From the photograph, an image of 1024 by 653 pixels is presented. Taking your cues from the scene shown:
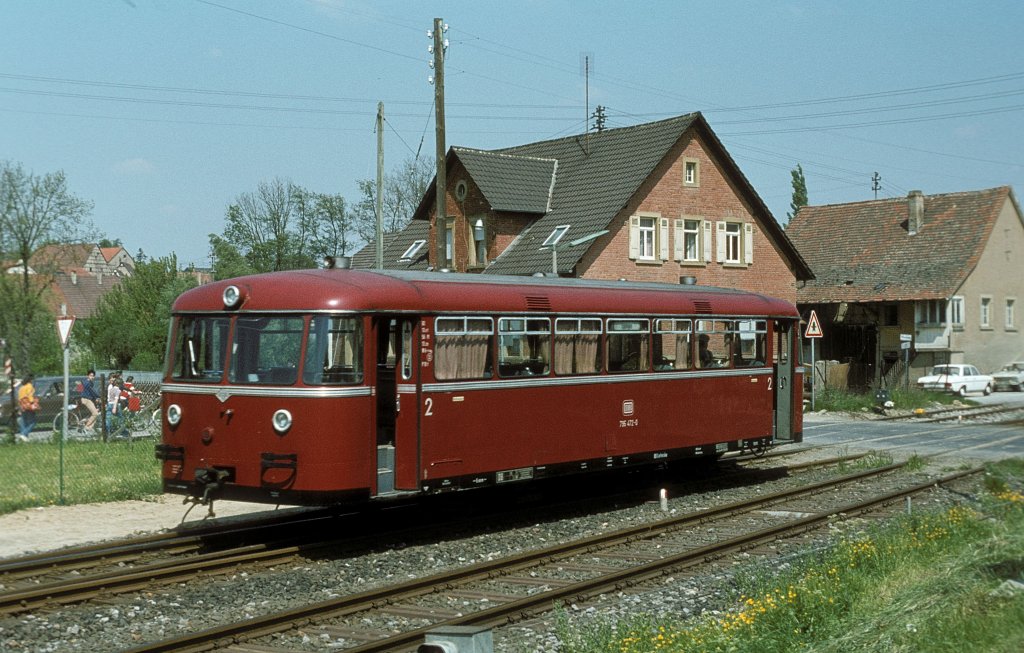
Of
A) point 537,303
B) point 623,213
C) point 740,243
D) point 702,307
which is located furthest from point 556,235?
point 537,303

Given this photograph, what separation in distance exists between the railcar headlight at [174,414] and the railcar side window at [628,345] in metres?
5.66

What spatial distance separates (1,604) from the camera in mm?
9648

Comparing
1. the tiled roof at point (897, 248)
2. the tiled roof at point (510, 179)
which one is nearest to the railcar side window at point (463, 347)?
the tiled roof at point (510, 179)

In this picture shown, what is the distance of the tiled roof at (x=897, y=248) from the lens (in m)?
48.8

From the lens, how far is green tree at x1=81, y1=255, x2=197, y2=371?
2052 inches

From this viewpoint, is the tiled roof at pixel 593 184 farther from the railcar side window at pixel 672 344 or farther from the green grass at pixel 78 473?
the railcar side window at pixel 672 344

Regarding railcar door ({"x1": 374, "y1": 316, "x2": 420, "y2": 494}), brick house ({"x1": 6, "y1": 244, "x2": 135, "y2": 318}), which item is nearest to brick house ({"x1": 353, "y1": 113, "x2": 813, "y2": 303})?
brick house ({"x1": 6, "y1": 244, "x2": 135, "y2": 318})

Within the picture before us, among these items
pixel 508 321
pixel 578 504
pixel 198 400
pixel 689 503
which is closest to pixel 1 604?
pixel 198 400

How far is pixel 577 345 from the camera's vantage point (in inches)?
593

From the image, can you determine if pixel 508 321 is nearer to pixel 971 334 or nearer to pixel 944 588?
pixel 944 588

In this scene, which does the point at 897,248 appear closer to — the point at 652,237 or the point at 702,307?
the point at 652,237

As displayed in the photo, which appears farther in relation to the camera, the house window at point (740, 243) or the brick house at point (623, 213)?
the house window at point (740, 243)

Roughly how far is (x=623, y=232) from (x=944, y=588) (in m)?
30.4

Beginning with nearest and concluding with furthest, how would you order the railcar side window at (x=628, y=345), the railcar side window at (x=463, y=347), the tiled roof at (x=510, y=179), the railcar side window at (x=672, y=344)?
the railcar side window at (x=463, y=347), the railcar side window at (x=628, y=345), the railcar side window at (x=672, y=344), the tiled roof at (x=510, y=179)
